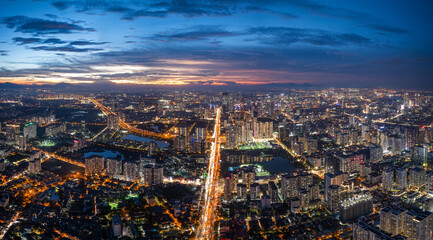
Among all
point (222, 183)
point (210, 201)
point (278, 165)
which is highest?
point (278, 165)

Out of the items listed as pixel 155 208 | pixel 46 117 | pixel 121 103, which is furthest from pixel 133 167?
pixel 121 103

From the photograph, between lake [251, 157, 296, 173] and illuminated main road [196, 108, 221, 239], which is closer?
illuminated main road [196, 108, 221, 239]

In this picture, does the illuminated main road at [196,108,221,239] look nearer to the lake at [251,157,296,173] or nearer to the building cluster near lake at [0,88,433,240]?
the building cluster near lake at [0,88,433,240]

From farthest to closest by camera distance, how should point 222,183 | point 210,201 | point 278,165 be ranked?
point 278,165, point 222,183, point 210,201

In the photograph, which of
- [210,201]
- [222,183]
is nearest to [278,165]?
[222,183]

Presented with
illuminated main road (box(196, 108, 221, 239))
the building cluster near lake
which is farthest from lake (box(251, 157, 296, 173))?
illuminated main road (box(196, 108, 221, 239))

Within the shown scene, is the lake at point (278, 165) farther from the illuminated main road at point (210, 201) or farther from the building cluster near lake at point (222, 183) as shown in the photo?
the illuminated main road at point (210, 201)

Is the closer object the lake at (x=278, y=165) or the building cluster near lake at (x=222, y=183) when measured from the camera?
the building cluster near lake at (x=222, y=183)

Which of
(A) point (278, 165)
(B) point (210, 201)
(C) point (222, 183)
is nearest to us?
(B) point (210, 201)

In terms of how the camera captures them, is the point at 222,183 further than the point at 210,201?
Yes

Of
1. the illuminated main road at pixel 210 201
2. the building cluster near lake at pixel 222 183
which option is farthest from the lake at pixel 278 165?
the illuminated main road at pixel 210 201

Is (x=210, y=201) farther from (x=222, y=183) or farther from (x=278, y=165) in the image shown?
(x=278, y=165)
